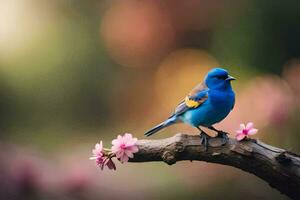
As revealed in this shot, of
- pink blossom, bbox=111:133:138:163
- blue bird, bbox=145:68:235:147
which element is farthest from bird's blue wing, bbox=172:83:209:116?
pink blossom, bbox=111:133:138:163

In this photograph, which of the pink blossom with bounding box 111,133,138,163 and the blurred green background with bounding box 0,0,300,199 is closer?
the pink blossom with bounding box 111,133,138,163

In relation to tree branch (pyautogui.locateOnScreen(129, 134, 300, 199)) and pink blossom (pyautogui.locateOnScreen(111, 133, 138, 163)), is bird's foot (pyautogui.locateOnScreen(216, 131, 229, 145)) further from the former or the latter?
pink blossom (pyautogui.locateOnScreen(111, 133, 138, 163))

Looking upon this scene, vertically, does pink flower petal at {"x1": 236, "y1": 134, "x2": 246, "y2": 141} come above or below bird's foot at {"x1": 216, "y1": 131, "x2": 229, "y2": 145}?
below

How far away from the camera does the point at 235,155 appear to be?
3.91ft

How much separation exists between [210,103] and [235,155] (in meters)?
0.10

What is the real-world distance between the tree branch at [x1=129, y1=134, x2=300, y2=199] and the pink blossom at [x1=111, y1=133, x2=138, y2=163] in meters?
0.05

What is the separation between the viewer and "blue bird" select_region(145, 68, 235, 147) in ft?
3.97

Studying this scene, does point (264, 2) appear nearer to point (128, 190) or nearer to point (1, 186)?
point (128, 190)

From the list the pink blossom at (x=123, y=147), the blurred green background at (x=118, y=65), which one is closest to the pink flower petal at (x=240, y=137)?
the pink blossom at (x=123, y=147)

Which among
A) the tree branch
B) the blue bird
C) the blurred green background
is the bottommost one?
the tree branch

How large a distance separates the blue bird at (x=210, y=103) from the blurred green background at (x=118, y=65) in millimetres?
1683

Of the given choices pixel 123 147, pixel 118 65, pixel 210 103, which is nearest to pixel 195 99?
pixel 210 103

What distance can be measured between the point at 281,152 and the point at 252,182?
1.55 m

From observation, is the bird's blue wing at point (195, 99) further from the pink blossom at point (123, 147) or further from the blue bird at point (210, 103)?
the pink blossom at point (123, 147)
